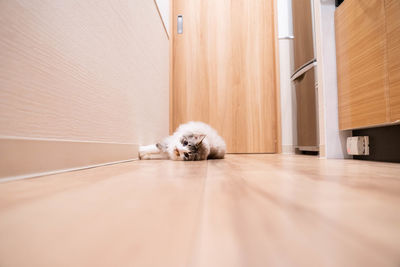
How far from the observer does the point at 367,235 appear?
230mm

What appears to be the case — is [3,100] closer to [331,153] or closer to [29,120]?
[29,120]

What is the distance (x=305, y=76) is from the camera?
2.41 m

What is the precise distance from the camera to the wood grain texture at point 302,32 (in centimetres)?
228

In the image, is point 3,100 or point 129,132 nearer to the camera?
point 3,100

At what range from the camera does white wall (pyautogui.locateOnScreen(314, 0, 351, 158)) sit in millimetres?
1736

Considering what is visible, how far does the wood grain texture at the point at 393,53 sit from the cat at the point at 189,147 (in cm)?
104

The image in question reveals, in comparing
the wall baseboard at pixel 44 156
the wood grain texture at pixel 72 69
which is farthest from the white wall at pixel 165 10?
the wall baseboard at pixel 44 156

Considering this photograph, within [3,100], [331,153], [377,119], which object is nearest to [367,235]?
[3,100]

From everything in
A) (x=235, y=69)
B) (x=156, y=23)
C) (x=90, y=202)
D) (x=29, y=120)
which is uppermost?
(x=156, y=23)

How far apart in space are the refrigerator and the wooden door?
15.6 inches

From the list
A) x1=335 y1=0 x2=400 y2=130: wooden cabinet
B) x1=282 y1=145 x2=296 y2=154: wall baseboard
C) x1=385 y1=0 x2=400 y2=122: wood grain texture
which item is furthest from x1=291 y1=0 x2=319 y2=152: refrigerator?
x1=385 y1=0 x2=400 y2=122: wood grain texture

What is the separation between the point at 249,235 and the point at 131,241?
0.12 m

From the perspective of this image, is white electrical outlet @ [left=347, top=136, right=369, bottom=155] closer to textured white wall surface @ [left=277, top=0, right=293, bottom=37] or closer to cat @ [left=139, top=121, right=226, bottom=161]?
cat @ [left=139, top=121, right=226, bottom=161]

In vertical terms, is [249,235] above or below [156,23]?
below
